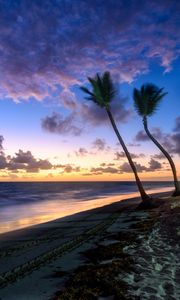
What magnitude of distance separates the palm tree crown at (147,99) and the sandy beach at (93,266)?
13.9 m

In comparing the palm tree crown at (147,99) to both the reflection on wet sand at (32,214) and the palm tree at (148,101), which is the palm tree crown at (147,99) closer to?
the palm tree at (148,101)

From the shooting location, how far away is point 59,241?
34.7 feet

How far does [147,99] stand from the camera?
2362cm

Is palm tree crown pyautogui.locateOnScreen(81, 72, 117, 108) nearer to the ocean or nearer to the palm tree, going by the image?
the palm tree

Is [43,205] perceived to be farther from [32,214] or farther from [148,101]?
[148,101]

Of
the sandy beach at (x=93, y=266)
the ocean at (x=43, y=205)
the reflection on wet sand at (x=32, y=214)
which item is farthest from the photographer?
the ocean at (x=43, y=205)

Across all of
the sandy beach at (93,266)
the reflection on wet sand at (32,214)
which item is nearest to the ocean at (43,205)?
the reflection on wet sand at (32,214)

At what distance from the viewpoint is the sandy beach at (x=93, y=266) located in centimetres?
552

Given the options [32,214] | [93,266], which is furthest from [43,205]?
[93,266]

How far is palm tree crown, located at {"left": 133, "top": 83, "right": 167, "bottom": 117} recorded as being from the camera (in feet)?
77.4

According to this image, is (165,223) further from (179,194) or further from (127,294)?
(179,194)

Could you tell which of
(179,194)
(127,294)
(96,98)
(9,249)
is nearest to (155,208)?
(179,194)

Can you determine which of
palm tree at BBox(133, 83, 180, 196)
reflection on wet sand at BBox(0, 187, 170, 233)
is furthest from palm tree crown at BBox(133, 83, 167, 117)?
reflection on wet sand at BBox(0, 187, 170, 233)

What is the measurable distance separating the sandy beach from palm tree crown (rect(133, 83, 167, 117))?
546 inches
